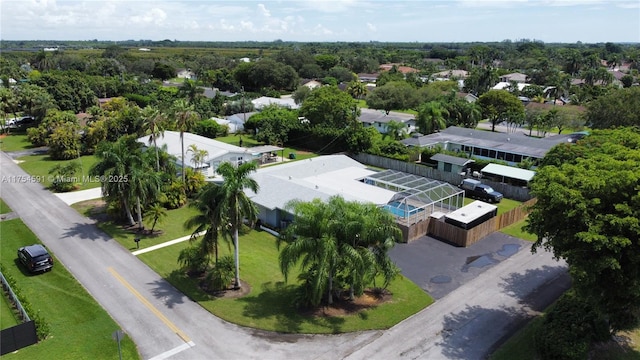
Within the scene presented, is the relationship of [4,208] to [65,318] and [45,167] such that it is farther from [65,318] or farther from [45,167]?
[65,318]

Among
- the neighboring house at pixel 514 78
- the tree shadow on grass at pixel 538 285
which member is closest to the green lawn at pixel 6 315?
the tree shadow on grass at pixel 538 285

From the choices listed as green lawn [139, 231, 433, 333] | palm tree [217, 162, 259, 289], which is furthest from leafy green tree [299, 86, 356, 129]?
palm tree [217, 162, 259, 289]

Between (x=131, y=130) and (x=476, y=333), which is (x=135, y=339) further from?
(x=131, y=130)

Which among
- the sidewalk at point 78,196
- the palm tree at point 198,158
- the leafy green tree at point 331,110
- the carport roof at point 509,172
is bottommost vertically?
the sidewalk at point 78,196

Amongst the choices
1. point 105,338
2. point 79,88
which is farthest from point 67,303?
point 79,88

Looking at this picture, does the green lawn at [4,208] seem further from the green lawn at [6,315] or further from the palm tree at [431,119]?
the palm tree at [431,119]

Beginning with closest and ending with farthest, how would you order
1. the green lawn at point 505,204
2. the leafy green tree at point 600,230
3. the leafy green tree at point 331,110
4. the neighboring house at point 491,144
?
the leafy green tree at point 600,230 < the green lawn at point 505,204 < the neighboring house at point 491,144 < the leafy green tree at point 331,110
